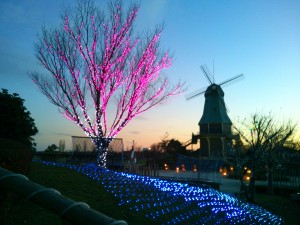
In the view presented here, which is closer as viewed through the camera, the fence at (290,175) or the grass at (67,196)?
the grass at (67,196)

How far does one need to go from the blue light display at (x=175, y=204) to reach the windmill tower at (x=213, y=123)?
31.1 metres

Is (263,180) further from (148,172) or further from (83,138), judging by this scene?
(83,138)

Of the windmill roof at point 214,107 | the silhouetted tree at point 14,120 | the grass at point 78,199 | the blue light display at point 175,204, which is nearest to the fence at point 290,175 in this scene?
the grass at point 78,199

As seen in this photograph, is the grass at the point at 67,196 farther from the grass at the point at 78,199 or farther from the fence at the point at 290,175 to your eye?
the fence at the point at 290,175

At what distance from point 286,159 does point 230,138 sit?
23.3 metres

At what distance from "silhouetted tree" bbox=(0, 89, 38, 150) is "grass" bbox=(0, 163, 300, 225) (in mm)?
1473

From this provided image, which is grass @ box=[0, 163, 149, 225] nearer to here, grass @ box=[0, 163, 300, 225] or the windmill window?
grass @ box=[0, 163, 300, 225]

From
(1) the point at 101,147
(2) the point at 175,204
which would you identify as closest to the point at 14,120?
(2) the point at 175,204

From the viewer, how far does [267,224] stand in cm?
904

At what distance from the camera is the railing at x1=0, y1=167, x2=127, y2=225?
1416mm

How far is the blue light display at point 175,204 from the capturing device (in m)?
7.73

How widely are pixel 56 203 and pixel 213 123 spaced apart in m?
41.4

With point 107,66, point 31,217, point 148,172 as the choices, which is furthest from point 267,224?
point 148,172

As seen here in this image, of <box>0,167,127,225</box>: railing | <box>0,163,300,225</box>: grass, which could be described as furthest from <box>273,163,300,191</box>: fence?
<box>0,167,127,225</box>: railing
